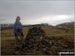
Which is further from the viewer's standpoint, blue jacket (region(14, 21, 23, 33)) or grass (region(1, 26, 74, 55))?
blue jacket (region(14, 21, 23, 33))

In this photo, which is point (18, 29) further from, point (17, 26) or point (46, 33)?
point (46, 33)

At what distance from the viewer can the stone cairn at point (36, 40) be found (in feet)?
25.5

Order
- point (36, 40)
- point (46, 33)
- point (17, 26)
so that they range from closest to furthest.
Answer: point (17, 26) < point (36, 40) < point (46, 33)

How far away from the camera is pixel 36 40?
8.01 m

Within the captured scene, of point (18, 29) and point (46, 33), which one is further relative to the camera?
point (46, 33)

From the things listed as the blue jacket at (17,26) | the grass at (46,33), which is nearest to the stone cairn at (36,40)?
the grass at (46,33)

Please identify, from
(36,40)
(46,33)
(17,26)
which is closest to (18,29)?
(17,26)

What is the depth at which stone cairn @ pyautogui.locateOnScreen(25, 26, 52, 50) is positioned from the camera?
7.77 metres

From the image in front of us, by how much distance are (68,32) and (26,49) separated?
78.6 inches

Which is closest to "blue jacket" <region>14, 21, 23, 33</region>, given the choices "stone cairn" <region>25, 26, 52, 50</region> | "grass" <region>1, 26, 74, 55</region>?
"grass" <region>1, 26, 74, 55</region>

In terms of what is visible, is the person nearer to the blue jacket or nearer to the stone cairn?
the blue jacket

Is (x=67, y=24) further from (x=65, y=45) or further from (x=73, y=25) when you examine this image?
(x=65, y=45)

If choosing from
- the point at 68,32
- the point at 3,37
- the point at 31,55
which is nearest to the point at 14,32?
the point at 3,37

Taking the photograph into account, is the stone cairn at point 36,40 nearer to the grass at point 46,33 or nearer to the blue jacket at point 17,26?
the grass at point 46,33
